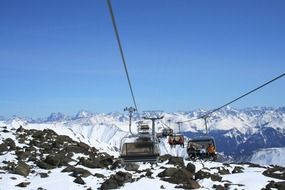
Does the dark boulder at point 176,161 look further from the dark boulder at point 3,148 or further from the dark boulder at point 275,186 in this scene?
the dark boulder at point 3,148

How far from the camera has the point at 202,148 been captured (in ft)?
152

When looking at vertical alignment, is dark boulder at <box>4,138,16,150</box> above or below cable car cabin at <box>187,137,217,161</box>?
above

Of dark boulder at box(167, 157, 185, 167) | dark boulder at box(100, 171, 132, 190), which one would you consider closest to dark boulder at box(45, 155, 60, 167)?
dark boulder at box(100, 171, 132, 190)

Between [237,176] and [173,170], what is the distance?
7.94 meters

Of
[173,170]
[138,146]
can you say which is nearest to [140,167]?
[173,170]

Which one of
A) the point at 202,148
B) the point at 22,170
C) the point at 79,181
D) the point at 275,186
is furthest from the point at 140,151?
the point at 22,170

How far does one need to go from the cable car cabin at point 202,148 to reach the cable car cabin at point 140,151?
33.9ft

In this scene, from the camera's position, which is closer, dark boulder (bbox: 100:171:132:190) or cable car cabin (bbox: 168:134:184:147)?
dark boulder (bbox: 100:171:132:190)

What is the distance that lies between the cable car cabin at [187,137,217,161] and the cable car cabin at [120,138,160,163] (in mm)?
10334

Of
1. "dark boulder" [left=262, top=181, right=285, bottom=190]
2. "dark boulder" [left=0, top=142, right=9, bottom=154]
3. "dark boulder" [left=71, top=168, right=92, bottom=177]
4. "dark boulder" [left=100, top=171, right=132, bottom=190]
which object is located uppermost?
"dark boulder" [left=0, top=142, right=9, bottom=154]

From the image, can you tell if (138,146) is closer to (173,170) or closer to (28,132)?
(173,170)

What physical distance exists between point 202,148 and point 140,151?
13.6m

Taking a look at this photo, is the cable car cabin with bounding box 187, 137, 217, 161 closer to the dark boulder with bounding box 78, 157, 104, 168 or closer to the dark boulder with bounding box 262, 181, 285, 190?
the dark boulder with bounding box 262, 181, 285, 190

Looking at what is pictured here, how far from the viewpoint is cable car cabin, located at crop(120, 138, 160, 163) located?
33.8m
